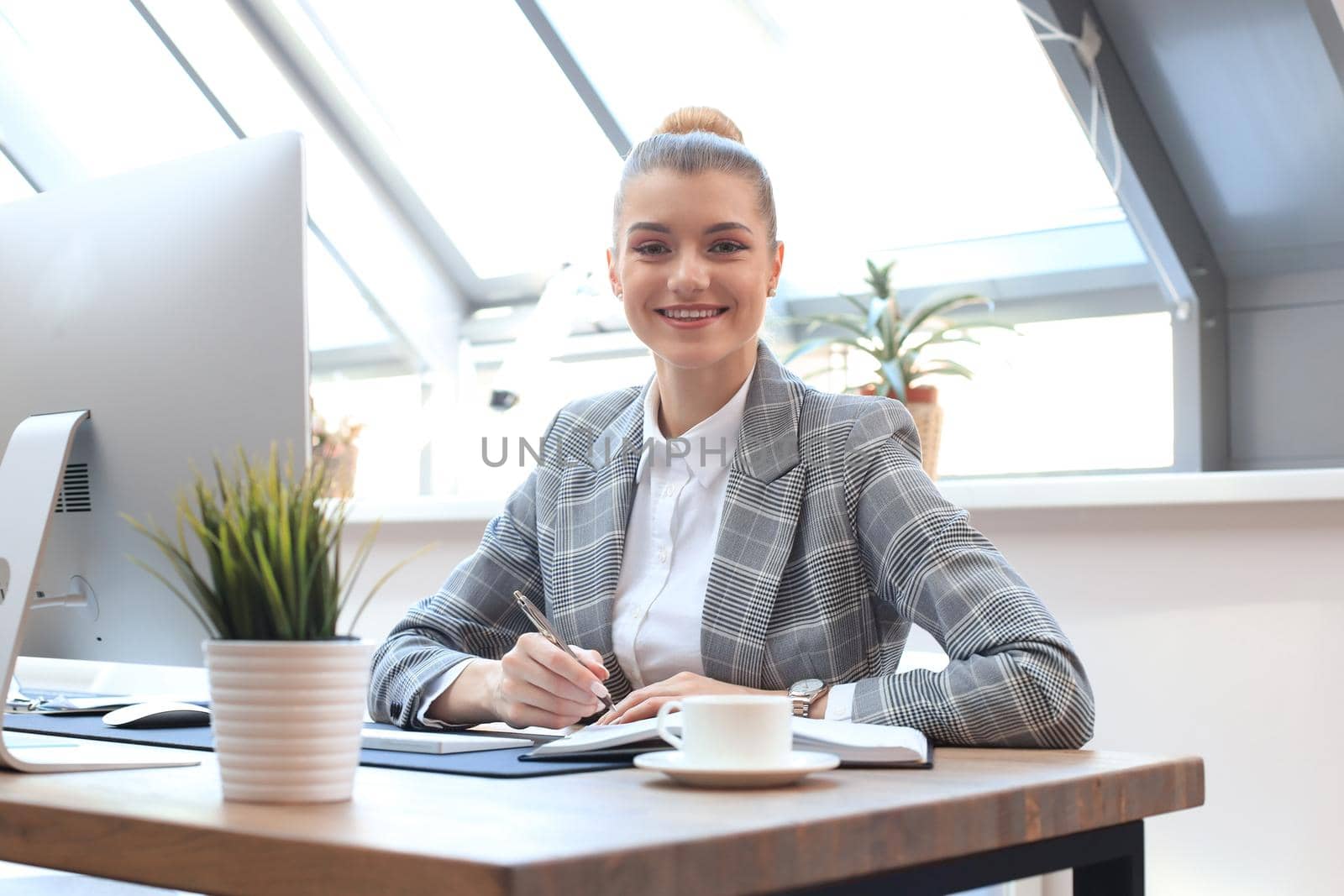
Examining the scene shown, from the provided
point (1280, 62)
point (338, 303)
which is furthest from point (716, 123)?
point (338, 303)

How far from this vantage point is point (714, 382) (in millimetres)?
1597

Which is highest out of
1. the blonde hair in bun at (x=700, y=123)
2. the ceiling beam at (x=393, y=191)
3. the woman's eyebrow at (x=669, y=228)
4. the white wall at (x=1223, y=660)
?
the ceiling beam at (x=393, y=191)

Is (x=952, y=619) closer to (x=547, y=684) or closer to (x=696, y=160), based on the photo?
(x=547, y=684)

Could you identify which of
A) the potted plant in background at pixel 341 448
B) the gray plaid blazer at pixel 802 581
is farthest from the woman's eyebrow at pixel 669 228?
the potted plant in background at pixel 341 448

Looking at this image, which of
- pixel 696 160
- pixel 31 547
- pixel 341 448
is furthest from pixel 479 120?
pixel 31 547

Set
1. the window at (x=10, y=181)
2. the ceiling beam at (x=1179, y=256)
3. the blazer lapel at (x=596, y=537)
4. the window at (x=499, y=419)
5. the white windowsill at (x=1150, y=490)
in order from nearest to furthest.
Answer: the blazer lapel at (x=596, y=537), the white windowsill at (x=1150, y=490), the ceiling beam at (x=1179, y=256), the window at (x=499, y=419), the window at (x=10, y=181)

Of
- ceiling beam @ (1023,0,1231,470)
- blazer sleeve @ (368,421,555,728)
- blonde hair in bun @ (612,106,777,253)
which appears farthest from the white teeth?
ceiling beam @ (1023,0,1231,470)

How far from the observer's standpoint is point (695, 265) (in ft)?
5.04

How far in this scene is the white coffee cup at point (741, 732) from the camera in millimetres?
845

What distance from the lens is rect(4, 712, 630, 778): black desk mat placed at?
920 mm

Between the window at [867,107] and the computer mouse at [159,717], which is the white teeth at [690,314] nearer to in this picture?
the computer mouse at [159,717]

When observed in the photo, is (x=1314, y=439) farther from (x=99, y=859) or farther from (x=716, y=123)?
(x=99, y=859)

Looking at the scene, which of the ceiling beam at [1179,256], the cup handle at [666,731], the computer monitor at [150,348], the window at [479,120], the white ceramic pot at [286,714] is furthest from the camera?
the window at [479,120]

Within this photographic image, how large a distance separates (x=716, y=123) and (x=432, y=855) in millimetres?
1216
